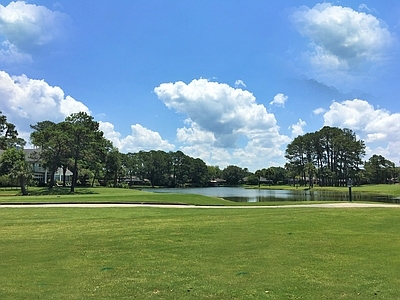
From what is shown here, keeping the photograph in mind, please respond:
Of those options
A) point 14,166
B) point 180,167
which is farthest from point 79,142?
point 180,167

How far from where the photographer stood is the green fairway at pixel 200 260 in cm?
668

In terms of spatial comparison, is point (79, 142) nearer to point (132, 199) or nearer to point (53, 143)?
point (53, 143)

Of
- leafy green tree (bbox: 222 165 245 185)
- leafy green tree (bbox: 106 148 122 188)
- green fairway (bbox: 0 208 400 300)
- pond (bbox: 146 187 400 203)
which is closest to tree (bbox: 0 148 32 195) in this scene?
pond (bbox: 146 187 400 203)

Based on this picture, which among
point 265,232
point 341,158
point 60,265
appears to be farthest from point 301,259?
point 341,158

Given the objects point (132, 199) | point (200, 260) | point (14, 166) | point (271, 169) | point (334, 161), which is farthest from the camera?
point (271, 169)

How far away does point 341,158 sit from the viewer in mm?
139250

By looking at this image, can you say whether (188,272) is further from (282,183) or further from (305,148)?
(282,183)

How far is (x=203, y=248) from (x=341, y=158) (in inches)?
5507

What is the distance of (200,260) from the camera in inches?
353

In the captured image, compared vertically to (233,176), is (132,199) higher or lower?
lower

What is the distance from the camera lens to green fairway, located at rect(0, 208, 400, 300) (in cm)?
668

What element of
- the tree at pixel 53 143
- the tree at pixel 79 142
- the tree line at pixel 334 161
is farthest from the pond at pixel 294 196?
the tree line at pixel 334 161

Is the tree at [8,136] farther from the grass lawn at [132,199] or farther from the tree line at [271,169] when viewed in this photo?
the grass lawn at [132,199]

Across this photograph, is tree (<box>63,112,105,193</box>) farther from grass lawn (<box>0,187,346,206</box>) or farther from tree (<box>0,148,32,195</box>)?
grass lawn (<box>0,187,346,206</box>)
